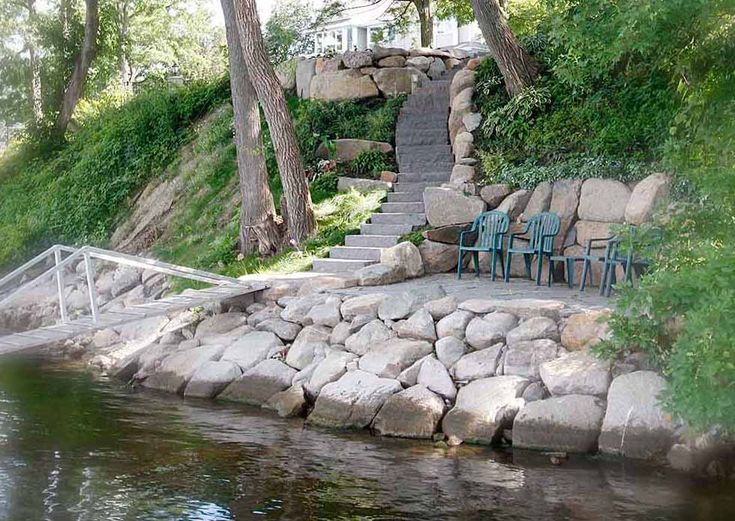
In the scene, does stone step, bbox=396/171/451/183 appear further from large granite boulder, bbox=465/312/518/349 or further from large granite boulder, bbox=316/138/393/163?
large granite boulder, bbox=465/312/518/349

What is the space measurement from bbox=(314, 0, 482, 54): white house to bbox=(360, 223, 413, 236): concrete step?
19.5ft

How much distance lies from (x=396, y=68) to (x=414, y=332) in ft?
27.3

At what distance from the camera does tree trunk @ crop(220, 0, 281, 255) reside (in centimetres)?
1423

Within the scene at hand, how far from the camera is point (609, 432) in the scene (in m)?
7.98

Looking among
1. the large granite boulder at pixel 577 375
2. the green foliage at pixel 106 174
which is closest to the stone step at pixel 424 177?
the green foliage at pixel 106 174

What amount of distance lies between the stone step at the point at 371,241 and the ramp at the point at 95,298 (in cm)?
194

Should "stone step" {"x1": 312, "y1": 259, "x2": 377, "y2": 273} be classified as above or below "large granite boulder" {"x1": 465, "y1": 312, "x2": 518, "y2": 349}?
above

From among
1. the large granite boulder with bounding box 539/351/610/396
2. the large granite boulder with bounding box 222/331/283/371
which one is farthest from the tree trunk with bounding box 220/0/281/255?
the large granite boulder with bounding box 539/351/610/396

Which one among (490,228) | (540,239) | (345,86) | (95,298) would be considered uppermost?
(345,86)

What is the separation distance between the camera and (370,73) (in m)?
17.1

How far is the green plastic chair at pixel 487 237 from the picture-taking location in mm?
11797

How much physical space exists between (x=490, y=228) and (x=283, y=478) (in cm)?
551

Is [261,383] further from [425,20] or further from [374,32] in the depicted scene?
[374,32]

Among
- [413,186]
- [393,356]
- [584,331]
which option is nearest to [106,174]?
[413,186]
